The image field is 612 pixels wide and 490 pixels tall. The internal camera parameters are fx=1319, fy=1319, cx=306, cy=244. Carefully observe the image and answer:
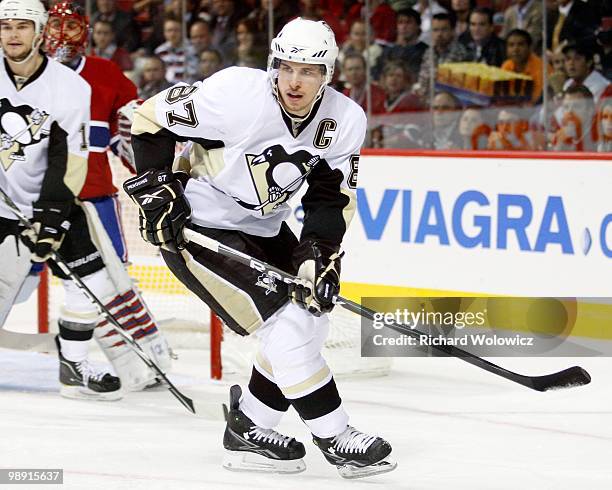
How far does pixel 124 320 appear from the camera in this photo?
4.27 meters

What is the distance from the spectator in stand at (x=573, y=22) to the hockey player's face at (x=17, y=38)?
2.18m

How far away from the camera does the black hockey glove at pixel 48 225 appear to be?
3.85m

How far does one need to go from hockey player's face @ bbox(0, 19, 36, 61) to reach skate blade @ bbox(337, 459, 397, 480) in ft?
5.31

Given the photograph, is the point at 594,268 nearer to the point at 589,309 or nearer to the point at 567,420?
the point at 589,309

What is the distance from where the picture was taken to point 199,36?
20.9 feet

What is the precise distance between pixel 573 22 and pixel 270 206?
2412 millimetres

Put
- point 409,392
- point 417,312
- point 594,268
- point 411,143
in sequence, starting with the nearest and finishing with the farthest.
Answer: point 409,392 < point 594,268 < point 417,312 < point 411,143

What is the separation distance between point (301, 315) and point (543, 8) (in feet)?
8.51

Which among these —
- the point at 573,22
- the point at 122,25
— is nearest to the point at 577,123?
the point at 573,22

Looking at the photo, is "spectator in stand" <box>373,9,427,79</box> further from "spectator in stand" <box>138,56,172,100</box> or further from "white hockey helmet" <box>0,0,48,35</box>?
"white hockey helmet" <box>0,0,48,35</box>

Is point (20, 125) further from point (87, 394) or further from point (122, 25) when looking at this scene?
point (122, 25)

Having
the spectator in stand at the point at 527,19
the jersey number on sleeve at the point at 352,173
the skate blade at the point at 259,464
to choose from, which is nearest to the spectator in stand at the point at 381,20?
the spectator in stand at the point at 527,19

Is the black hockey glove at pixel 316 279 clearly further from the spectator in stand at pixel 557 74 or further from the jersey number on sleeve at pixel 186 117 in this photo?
the spectator in stand at pixel 557 74

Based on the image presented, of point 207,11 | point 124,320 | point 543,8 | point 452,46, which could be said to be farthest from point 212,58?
point 124,320
